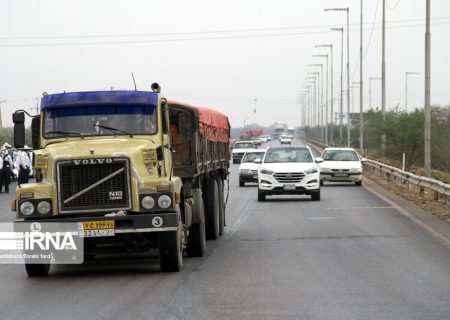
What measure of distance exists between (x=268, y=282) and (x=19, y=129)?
13.5 feet

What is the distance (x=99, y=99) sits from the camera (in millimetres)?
15453

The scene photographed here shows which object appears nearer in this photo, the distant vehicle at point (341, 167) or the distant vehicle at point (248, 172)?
the distant vehicle at point (341, 167)

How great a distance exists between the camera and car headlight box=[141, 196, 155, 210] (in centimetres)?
1445

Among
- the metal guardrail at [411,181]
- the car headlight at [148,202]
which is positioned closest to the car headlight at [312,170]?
the metal guardrail at [411,181]

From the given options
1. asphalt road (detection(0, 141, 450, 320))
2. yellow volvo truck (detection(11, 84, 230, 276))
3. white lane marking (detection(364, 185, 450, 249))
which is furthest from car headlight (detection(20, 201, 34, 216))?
white lane marking (detection(364, 185, 450, 249))

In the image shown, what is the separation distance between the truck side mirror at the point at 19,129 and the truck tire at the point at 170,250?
2305 millimetres

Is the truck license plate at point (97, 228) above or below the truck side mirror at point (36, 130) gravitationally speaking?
below

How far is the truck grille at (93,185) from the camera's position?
14445 millimetres

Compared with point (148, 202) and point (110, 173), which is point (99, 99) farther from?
point (148, 202)

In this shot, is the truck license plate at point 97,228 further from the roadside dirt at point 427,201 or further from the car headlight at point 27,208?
the roadside dirt at point 427,201

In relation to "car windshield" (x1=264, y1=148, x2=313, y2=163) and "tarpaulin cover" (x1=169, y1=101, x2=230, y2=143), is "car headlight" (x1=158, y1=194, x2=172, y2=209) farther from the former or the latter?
"car windshield" (x1=264, y1=148, x2=313, y2=163)

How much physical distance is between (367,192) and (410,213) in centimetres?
1195

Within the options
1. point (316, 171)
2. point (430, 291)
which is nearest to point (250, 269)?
point (430, 291)

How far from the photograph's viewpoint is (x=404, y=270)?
14617mm
